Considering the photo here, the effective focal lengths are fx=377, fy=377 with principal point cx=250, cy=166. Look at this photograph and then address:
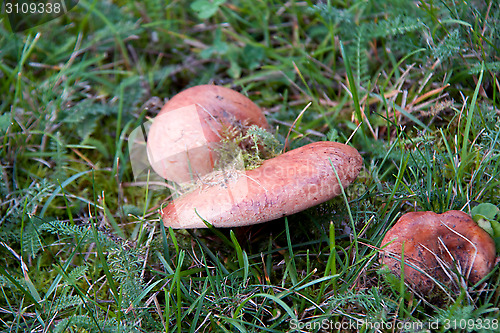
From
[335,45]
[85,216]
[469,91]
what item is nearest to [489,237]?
[469,91]

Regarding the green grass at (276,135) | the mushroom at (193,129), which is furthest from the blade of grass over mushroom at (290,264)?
the mushroom at (193,129)

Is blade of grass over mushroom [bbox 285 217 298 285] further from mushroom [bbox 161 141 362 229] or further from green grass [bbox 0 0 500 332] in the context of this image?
mushroom [bbox 161 141 362 229]

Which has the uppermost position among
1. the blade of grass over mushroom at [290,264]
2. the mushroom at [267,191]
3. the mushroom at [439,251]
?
the mushroom at [267,191]

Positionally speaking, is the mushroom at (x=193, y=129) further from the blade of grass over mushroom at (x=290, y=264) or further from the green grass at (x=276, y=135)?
the blade of grass over mushroom at (x=290, y=264)

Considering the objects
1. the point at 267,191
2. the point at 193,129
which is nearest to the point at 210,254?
the point at 267,191

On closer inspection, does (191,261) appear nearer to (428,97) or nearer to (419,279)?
(419,279)

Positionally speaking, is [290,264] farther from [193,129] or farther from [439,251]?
[193,129]

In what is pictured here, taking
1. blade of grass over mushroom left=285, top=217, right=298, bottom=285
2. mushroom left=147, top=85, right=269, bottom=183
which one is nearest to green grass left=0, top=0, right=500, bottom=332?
blade of grass over mushroom left=285, top=217, right=298, bottom=285
